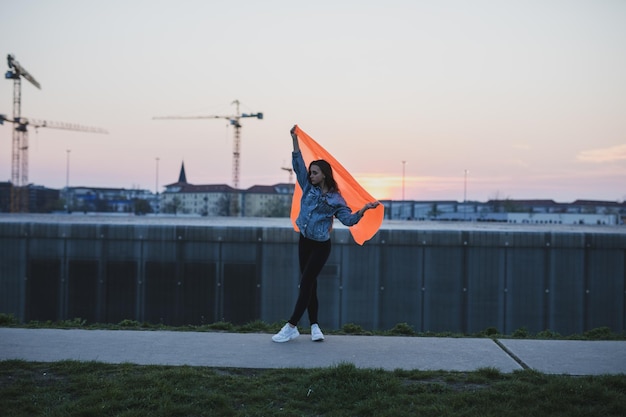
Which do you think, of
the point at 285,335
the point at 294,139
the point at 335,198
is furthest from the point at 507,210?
the point at 285,335

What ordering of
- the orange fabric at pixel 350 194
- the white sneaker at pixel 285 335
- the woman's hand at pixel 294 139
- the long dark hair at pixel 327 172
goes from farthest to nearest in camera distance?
the orange fabric at pixel 350 194
the woman's hand at pixel 294 139
the long dark hair at pixel 327 172
the white sneaker at pixel 285 335

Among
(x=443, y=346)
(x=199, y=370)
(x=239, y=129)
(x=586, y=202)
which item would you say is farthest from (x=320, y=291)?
(x=586, y=202)

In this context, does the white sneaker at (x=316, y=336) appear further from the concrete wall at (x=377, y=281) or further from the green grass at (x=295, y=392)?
the concrete wall at (x=377, y=281)

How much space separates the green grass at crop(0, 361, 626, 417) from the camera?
449cm

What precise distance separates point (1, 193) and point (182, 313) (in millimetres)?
158132

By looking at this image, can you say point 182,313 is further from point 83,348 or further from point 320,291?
point 83,348

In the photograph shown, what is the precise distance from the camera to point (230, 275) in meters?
21.8

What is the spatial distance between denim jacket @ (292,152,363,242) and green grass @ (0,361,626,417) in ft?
6.44

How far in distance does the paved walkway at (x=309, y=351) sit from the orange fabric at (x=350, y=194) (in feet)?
4.47

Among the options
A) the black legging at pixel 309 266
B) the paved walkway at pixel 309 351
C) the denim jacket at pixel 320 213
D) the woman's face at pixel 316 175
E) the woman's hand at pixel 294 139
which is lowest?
the paved walkway at pixel 309 351

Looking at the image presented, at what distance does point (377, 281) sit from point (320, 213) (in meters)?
14.5

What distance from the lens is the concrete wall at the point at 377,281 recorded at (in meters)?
21.0

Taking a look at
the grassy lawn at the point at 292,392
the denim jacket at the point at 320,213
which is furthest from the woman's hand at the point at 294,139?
the grassy lawn at the point at 292,392

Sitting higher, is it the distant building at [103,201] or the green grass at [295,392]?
the distant building at [103,201]
